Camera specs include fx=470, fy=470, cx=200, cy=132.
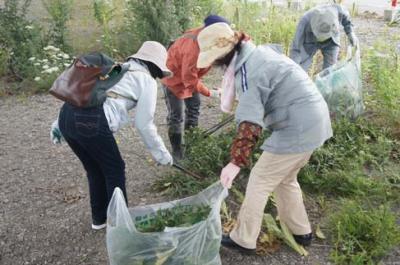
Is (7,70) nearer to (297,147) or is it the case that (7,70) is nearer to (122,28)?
(122,28)

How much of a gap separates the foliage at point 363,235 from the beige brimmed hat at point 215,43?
1.31m

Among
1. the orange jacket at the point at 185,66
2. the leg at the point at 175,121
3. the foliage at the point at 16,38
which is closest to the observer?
the orange jacket at the point at 185,66

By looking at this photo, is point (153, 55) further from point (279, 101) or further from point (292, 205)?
point (292, 205)

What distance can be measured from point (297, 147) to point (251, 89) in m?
0.42

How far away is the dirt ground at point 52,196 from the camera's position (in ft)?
9.45

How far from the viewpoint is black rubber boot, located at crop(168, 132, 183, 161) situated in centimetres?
395

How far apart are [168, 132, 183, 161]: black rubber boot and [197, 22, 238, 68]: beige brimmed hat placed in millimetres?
1705

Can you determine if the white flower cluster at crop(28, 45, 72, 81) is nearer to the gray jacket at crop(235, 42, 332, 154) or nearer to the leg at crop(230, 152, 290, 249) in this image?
the leg at crop(230, 152, 290, 249)

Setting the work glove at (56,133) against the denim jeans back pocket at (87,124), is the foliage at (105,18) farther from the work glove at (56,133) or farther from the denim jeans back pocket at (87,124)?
the denim jeans back pocket at (87,124)

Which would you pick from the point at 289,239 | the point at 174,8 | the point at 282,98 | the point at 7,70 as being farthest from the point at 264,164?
the point at 7,70

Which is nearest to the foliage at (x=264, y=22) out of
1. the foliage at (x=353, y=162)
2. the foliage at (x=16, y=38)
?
the foliage at (x=353, y=162)

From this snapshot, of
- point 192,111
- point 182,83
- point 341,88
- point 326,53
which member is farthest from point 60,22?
point 341,88

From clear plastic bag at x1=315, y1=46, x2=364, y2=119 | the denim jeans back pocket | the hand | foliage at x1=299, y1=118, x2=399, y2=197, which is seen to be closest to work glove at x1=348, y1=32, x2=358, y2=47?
clear plastic bag at x1=315, y1=46, x2=364, y2=119

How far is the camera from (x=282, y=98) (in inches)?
93.0
